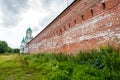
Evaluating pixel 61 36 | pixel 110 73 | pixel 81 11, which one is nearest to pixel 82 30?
pixel 81 11

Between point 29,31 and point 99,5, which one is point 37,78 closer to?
point 99,5

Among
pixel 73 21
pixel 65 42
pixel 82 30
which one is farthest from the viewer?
pixel 65 42

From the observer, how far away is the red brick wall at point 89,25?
26.0 ft

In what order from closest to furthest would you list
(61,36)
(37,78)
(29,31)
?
1. (37,78)
2. (61,36)
3. (29,31)

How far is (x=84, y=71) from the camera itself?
5848mm

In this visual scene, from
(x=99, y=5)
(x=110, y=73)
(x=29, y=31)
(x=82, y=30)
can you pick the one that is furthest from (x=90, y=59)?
(x=29, y=31)

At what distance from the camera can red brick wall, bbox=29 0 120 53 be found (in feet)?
26.0

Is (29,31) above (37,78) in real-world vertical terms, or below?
above

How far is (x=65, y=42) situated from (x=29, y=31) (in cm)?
5118

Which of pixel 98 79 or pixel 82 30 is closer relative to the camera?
pixel 98 79

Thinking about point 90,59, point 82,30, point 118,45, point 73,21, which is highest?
point 73,21

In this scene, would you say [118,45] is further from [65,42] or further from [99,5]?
[65,42]

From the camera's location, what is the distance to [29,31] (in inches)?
2542

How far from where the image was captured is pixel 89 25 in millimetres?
10164
